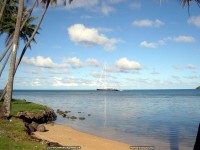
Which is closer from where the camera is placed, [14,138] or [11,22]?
[14,138]

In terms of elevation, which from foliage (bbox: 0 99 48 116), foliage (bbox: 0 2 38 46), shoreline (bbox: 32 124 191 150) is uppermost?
foliage (bbox: 0 2 38 46)

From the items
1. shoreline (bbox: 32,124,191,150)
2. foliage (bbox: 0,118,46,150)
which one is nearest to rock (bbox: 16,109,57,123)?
shoreline (bbox: 32,124,191,150)

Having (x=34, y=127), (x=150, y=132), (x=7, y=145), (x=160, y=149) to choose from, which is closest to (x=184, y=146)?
(x=160, y=149)

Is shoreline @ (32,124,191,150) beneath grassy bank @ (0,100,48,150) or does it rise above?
beneath

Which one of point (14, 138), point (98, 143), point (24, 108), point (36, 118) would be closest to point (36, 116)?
point (36, 118)

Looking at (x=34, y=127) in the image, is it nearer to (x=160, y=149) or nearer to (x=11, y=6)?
(x=160, y=149)

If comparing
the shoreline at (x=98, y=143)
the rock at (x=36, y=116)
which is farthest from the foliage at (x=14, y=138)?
the rock at (x=36, y=116)

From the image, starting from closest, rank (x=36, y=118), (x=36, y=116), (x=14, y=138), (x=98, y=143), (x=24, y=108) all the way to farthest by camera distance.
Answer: (x=14, y=138)
(x=98, y=143)
(x=36, y=118)
(x=36, y=116)
(x=24, y=108)

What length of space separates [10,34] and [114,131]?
2292 centimetres

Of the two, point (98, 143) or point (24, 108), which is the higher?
point (24, 108)

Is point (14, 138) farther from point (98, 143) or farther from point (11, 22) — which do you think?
point (11, 22)

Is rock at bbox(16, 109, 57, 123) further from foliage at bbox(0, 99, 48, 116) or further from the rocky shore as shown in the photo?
foliage at bbox(0, 99, 48, 116)

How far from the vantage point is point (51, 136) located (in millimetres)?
23000

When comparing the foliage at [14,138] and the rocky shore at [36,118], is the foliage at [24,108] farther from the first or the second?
the foliage at [14,138]
